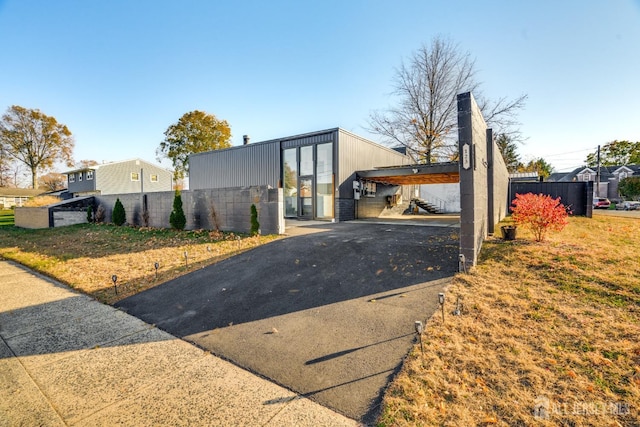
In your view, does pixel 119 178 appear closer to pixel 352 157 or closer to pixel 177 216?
pixel 177 216

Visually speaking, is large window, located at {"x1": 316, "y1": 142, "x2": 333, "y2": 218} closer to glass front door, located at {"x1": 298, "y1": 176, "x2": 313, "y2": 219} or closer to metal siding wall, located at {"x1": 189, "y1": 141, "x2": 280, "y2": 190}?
glass front door, located at {"x1": 298, "y1": 176, "x2": 313, "y2": 219}

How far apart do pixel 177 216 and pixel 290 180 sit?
19.6ft

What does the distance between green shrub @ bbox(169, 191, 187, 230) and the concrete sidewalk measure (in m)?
7.95

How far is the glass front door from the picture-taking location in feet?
47.7

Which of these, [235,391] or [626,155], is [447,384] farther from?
[626,155]

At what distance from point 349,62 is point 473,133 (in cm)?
998

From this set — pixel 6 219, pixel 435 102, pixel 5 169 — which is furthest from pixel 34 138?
pixel 435 102

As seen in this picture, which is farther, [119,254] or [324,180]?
[324,180]

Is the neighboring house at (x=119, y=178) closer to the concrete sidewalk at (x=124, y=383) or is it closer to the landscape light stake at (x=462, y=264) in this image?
the concrete sidewalk at (x=124, y=383)

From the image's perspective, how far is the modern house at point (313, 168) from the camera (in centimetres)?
1391

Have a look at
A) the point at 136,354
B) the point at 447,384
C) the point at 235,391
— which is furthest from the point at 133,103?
the point at 447,384

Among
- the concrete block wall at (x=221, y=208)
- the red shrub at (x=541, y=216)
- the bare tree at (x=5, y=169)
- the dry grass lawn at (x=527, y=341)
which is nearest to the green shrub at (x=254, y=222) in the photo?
the concrete block wall at (x=221, y=208)

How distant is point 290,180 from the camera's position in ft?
50.0

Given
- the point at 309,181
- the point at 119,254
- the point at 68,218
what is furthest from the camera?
the point at 68,218
